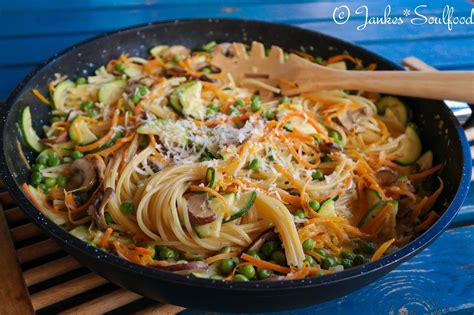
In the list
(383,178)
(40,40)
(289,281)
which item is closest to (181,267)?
(289,281)

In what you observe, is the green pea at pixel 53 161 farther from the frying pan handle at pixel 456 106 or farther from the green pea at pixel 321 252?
the frying pan handle at pixel 456 106

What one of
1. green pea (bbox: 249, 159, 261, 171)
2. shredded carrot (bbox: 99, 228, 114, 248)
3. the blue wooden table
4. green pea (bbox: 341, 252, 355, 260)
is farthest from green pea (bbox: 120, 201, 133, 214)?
the blue wooden table

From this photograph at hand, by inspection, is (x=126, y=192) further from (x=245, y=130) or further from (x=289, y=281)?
(x=289, y=281)

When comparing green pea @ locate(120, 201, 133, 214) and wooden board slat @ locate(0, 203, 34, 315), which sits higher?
green pea @ locate(120, 201, 133, 214)

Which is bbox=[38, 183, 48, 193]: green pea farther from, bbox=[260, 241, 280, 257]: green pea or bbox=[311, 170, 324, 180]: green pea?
bbox=[311, 170, 324, 180]: green pea

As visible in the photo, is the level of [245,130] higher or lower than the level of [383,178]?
higher

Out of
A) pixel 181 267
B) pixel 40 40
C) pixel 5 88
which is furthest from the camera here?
pixel 40 40

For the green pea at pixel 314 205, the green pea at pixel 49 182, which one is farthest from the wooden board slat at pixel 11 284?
the green pea at pixel 314 205
